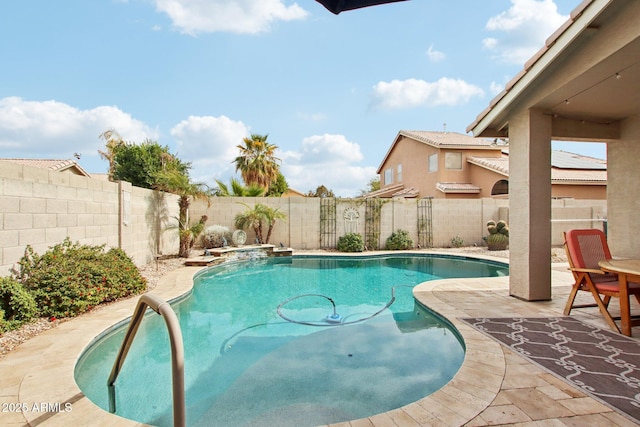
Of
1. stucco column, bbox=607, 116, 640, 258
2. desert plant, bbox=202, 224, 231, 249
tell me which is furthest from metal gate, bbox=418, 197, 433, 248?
desert plant, bbox=202, 224, 231, 249

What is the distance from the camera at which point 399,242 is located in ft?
49.6

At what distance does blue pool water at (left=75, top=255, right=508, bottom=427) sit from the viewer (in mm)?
3412

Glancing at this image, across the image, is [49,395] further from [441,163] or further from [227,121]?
[441,163]

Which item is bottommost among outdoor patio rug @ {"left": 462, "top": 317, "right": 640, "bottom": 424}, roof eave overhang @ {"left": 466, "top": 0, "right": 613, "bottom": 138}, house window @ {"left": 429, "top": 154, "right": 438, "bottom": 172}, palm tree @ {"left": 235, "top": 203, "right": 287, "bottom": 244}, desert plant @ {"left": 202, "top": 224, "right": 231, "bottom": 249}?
outdoor patio rug @ {"left": 462, "top": 317, "right": 640, "bottom": 424}

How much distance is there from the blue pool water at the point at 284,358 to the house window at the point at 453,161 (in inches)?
533

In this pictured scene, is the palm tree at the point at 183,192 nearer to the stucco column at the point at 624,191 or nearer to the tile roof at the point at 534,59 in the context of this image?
the tile roof at the point at 534,59

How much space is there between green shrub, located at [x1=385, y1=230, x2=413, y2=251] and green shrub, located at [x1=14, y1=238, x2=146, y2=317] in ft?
35.5

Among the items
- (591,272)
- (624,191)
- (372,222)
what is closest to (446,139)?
→ (372,222)

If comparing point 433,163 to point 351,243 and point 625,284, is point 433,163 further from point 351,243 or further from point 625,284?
point 625,284

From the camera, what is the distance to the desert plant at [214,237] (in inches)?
547

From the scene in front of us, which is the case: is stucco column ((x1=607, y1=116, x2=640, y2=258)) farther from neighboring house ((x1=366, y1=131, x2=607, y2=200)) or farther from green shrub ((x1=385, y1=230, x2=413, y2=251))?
neighboring house ((x1=366, y1=131, x2=607, y2=200))

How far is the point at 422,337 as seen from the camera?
5176 mm

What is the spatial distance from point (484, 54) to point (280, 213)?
9311mm

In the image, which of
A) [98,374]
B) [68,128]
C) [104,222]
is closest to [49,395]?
[98,374]
